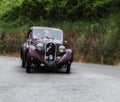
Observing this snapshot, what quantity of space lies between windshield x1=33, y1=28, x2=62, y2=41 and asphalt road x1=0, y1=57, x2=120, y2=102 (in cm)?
230

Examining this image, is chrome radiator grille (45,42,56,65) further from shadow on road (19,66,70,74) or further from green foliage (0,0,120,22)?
green foliage (0,0,120,22)

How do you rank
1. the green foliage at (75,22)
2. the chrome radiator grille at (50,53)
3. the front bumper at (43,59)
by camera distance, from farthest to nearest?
the green foliage at (75,22)
the chrome radiator grille at (50,53)
the front bumper at (43,59)

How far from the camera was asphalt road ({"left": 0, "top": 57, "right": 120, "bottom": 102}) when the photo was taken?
47.1ft

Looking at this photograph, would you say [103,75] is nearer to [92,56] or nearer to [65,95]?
[65,95]

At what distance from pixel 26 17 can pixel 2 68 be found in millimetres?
17389

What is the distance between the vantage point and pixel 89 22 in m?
37.4

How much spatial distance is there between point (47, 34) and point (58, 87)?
748 centimetres

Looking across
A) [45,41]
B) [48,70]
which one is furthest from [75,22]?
[45,41]

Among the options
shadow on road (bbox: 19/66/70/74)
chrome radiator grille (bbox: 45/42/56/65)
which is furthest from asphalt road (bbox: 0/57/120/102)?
shadow on road (bbox: 19/66/70/74)

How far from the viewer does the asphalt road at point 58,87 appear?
14.3m

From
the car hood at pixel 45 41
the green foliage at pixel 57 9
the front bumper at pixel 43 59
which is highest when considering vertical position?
the green foliage at pixel 57 9

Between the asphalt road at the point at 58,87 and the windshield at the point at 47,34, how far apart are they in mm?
2305

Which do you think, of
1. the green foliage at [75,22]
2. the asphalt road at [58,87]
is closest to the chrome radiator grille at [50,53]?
the asphalt road at [58,87]

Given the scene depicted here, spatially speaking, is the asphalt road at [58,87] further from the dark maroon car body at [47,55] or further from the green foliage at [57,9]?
the green foliage at [57,9]
